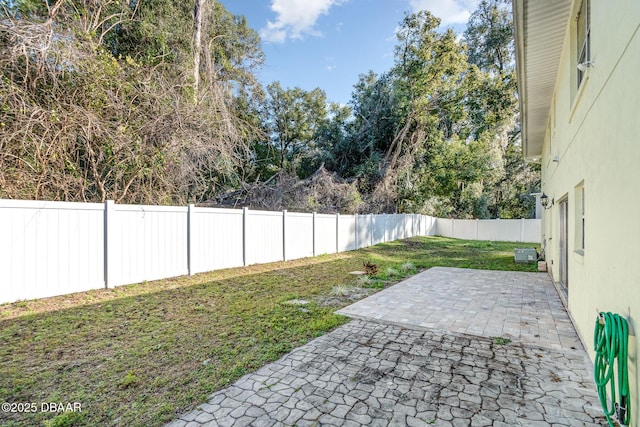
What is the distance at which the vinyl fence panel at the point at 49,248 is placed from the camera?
4934 mm

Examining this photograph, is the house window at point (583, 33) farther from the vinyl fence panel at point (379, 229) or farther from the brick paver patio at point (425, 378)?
the vinyl fence panel at point (379, 229)

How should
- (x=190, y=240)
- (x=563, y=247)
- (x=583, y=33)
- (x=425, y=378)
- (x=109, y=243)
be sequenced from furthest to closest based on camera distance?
1. (x=190, y=240)
2. (x=563, y=247)
3. (x=109, y=243)
4. (x=583, y=33)
5. (x=425, y=378)

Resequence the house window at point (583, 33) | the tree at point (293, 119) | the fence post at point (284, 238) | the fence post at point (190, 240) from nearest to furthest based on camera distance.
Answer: the house window at point (583, 33)
the fence post at point (190, 240)
the fence post at point (284, 238)
the tree at point (293, 119)

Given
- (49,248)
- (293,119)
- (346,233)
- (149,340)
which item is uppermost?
(293,119)

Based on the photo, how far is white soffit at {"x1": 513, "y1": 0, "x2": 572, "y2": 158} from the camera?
447 centimetres

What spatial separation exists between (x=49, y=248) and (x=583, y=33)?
870 cm

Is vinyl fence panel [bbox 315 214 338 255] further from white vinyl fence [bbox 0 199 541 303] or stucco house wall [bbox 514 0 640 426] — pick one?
stucco house wall [bbox 514 0 640 426]

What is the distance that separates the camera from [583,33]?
167 inches

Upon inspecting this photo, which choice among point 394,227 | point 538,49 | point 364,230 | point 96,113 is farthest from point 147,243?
point 394,227

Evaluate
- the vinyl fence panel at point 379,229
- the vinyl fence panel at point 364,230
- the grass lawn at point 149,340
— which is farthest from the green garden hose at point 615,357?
the vinyl fence panel at point 379,229

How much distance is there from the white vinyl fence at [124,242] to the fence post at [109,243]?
16mm

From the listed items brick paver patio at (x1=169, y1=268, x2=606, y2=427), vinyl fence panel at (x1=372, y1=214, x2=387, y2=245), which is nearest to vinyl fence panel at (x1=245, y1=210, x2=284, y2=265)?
brick paver patio at (x1=169, y1=268, x2=606, y2=427)

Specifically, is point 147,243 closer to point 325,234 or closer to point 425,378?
point 425,378

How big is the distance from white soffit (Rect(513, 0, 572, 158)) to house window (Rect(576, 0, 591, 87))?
272 mm
